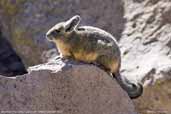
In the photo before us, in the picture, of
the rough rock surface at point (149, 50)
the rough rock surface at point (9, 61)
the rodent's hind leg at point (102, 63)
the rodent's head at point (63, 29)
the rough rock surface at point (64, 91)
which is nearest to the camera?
the rough rock surface at point (64, 91)

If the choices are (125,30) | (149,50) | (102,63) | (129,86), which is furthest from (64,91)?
(125,30)

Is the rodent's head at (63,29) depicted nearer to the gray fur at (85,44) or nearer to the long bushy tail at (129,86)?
the gray fur at (85,44)

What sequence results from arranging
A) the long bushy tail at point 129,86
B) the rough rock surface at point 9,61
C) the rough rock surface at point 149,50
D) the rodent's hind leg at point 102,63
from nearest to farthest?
the rodent's hind leg at point 102,63 < the long bushy tail at point 129,86 < the rough rock surface at point 149,50 < the rough rock surface at point 9,61

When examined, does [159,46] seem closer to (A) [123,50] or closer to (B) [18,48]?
(A) [123,50]

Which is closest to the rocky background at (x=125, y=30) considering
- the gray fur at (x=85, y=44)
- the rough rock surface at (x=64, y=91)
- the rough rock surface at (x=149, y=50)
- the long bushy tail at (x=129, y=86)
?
the rough rock surface at (x=149, y=50)

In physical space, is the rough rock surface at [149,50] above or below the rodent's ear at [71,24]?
below

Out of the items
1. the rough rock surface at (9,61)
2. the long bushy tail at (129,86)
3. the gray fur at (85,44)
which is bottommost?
the rough rock surface at (9,61)

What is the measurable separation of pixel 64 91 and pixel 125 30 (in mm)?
2811

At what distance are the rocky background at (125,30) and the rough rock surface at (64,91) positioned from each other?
4.64ft

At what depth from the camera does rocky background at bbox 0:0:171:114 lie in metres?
7.30

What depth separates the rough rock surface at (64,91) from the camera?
16.7 ft

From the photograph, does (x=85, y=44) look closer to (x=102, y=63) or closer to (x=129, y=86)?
(x=102, y=63)

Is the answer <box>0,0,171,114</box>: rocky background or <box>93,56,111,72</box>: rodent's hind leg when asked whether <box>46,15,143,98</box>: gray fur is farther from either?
<box>0,0,171,114</box>: rocky background

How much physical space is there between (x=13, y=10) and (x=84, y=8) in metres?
0.94
